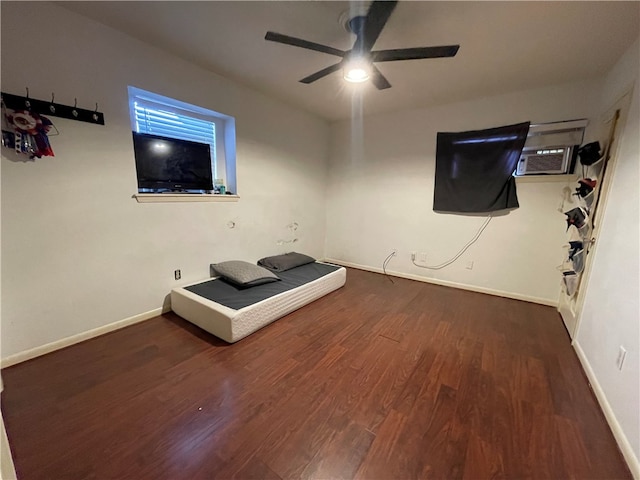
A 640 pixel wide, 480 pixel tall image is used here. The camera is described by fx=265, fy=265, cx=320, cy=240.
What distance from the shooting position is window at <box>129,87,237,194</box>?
2410 mm

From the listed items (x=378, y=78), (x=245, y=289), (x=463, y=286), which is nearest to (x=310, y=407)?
(x=245, y=289)

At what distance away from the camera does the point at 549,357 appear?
2.05 metres

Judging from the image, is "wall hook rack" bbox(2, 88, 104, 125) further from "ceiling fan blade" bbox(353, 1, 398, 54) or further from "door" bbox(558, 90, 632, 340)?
"door" bbox(558, 90, 632, 340)

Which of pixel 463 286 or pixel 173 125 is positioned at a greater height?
pixel 173 125

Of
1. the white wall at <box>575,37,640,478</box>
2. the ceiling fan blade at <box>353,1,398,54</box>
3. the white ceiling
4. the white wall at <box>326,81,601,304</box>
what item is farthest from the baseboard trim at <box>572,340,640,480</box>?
the ceiling fan blade at <box>353,1,398,54</box>

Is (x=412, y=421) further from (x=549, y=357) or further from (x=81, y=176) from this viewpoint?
(x=81, y=176)

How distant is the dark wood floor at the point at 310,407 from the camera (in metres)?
1.23

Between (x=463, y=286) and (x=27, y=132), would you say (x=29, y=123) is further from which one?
(x=463, y=286)

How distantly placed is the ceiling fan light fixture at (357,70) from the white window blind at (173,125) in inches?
68.3

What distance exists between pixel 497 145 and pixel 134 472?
4.06 meters

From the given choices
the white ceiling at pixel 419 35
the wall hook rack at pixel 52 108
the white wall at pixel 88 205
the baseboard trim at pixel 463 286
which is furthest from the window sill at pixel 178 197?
the baseboard trim at pixel 463 286

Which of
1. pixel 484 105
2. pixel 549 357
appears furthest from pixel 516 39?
pixel 549 357

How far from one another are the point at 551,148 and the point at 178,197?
387 centimetres

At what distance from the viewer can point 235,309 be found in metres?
2.15
